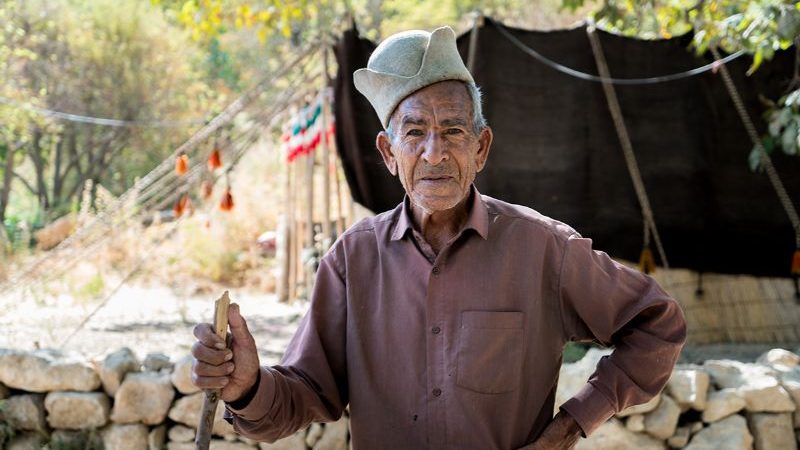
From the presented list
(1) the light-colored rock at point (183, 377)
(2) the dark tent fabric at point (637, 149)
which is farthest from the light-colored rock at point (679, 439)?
(1) the light-colored rock at point (183, 377)

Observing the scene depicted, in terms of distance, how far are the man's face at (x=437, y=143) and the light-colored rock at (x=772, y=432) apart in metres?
2.86

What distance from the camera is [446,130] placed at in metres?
2.05

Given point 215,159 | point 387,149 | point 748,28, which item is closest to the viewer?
point 387,149

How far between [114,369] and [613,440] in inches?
92.0

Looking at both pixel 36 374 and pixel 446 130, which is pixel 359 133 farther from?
pixel 446 130

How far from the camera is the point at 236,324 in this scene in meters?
1.87

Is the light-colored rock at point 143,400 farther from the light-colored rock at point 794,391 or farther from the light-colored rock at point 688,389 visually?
the light-colored rock at point 794,391

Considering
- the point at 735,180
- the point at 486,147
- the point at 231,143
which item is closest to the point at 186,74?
the point at 231,143

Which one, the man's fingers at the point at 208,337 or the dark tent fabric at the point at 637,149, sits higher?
the dark tent fabric at the point at 637,149

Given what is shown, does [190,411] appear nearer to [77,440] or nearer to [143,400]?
[143,400]

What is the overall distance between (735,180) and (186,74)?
14321 millimetres

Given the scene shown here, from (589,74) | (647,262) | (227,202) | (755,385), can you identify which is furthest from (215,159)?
(755,385)

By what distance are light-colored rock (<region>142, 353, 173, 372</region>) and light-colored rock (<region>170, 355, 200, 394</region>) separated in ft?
0.66

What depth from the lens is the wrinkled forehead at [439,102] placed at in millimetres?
2039
